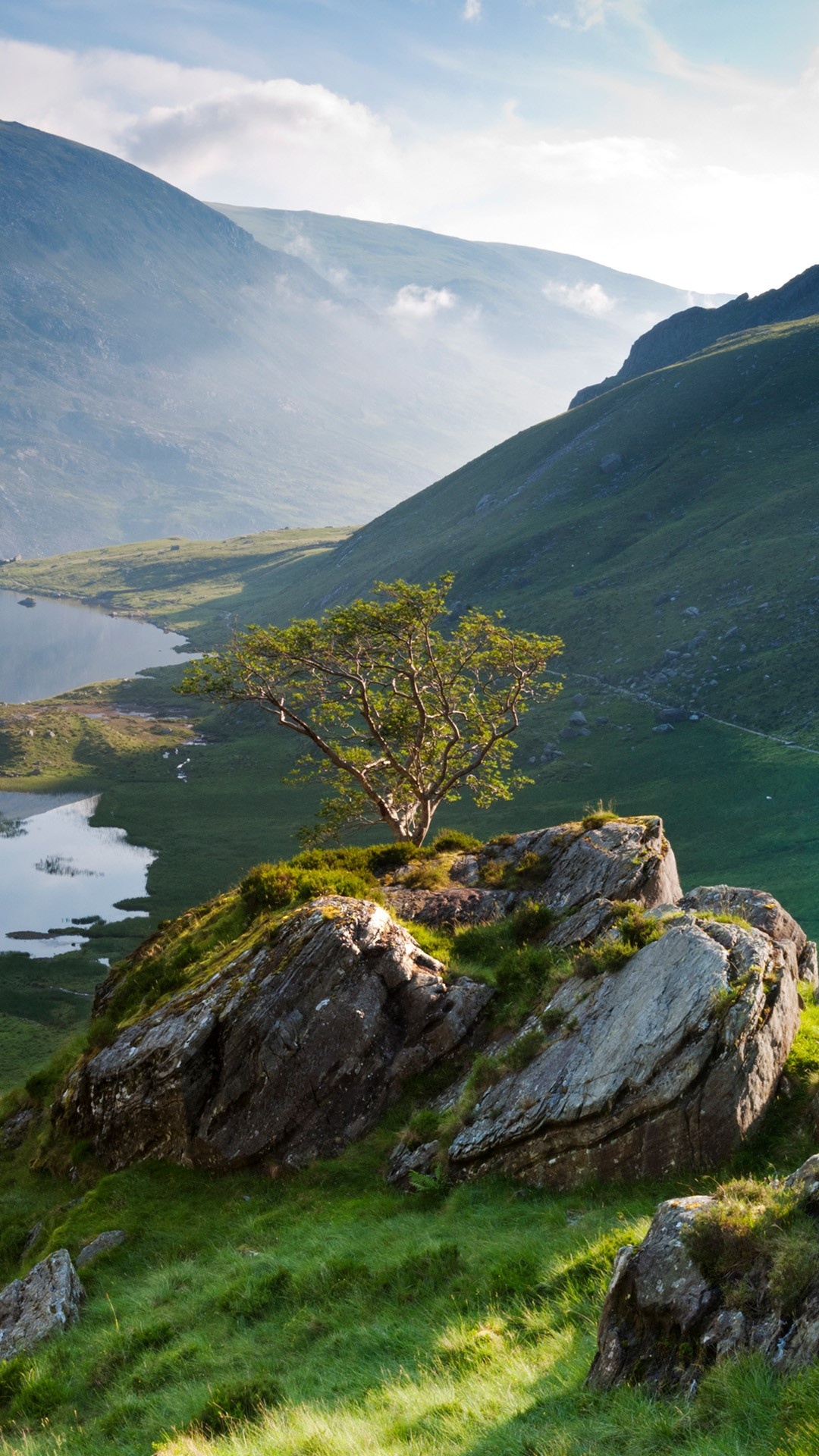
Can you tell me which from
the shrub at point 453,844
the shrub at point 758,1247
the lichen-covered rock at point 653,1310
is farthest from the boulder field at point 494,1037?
the lichen-covered rock at point 653,1310

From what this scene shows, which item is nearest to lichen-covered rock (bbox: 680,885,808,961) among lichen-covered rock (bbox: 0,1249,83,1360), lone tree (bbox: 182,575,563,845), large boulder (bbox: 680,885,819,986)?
large boulder (bbox: 680,885,819,986)

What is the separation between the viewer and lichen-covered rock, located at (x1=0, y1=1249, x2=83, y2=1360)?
16031 mm

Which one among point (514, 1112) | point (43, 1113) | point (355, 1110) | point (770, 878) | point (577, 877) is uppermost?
point (577, 877)

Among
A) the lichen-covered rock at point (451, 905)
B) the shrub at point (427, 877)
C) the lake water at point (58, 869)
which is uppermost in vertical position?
the shrub at point (427, 877)

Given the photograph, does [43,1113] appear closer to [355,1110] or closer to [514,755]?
[355,1110]

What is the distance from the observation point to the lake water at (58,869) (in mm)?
83500

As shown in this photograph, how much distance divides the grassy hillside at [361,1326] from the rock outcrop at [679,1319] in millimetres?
319

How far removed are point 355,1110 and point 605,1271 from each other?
9395 millimetres

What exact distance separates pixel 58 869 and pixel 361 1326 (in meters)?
96.5

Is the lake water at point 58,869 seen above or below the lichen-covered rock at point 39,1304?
below

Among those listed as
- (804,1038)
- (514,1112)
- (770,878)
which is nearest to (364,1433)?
(514,1112)

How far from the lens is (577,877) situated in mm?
26328

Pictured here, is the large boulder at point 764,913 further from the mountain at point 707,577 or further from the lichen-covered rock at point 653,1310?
the mountain at point 707,577

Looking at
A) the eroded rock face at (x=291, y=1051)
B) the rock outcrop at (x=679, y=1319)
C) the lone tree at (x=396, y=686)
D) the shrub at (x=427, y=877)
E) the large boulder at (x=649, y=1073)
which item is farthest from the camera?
the lone tree at (x=396, y=686)
